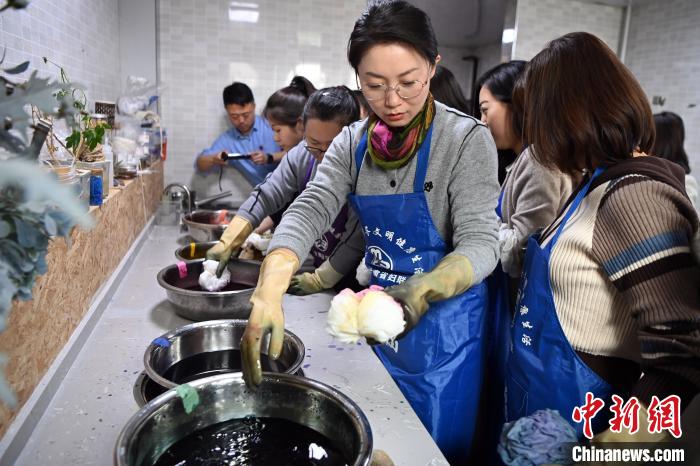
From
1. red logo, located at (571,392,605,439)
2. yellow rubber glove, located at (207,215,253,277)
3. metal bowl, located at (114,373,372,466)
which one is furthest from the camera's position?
yellow rubber glove, located at (207,215,253,277)

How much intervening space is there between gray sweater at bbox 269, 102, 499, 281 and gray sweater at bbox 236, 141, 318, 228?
0.68 m

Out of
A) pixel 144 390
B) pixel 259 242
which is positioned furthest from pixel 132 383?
pixel 259 242

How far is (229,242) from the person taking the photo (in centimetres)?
210

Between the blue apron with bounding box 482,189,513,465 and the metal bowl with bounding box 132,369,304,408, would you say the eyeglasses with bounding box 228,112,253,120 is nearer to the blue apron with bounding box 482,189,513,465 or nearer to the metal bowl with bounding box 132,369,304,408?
the blue apron with bounding box 482,189,513,465

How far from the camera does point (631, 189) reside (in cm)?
110

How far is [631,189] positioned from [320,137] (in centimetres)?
128

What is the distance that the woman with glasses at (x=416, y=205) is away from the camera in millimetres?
1341

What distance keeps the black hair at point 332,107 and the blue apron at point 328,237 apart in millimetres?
236

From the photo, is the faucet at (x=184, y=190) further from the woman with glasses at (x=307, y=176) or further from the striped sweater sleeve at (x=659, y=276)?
the striped sweater sleeve at (x=659, y=276)

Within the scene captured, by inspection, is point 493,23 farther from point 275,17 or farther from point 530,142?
point 530,142

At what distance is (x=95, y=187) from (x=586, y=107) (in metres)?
1.64

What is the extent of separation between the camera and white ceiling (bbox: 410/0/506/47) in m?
5.34

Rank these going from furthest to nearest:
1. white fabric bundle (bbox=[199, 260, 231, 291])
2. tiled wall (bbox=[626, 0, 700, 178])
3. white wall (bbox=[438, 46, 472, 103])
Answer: white wall (bbox=[438, 46, 472, 103])
tiled wall (bbox=[626, 0, 700, 178])
white fabric bundle (bbox=[199, 260, 231, 291])

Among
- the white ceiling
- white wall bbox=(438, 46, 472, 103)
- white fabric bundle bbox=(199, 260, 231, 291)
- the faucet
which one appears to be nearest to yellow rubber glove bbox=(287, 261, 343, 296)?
white fabric bundle bbox=(199, 260, 231, 291)
